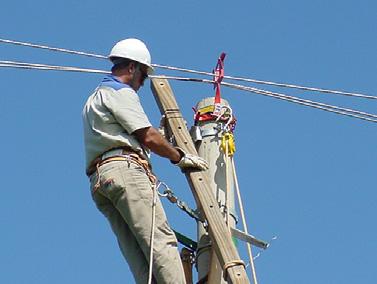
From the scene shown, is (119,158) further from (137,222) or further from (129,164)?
(137,222)

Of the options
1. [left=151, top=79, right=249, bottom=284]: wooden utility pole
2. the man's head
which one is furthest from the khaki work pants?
the man's head

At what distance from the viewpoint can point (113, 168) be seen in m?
6.02

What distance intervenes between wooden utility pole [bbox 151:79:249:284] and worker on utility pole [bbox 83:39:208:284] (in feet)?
0.53

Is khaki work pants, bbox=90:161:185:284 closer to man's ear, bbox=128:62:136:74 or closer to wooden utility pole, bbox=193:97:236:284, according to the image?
wooden utility pole, bbox=193:97:236:284

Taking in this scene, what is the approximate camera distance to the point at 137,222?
588 cm

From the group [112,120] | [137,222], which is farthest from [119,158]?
[137,222]

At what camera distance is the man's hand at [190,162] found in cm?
645

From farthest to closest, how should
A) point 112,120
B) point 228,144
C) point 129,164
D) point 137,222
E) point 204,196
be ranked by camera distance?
point 228,144 → point 204,196 → point 112,120 → point 129,164 → point 137,222

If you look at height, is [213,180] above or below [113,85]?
below

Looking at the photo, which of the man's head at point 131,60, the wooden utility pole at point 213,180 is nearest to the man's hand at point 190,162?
the wooden utility pole at point 213,180

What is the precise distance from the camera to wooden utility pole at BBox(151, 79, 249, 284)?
19.5 feet

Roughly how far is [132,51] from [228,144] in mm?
1020

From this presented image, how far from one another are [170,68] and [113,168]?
1.98 meters

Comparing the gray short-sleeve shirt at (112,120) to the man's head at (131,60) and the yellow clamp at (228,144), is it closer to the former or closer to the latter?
the man's head at (131,60)
